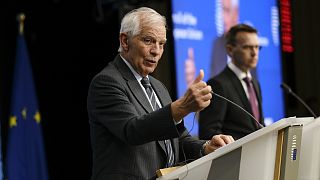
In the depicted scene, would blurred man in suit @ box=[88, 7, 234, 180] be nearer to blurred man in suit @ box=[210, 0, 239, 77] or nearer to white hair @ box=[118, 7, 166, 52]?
white hair @ box=[118, 7, 166, 52]

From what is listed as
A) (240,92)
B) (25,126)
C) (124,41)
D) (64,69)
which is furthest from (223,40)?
(124,41)

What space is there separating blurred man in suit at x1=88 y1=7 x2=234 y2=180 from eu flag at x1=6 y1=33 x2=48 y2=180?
8.54 feet

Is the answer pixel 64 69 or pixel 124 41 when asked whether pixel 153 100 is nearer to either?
pixel 124 41

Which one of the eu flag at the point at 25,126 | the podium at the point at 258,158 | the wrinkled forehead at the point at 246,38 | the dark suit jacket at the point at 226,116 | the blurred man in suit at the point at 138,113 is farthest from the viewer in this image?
the eu flag at the point at 25,126

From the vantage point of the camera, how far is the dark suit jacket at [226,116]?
3.99 meters

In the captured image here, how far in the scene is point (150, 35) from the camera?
2.70 metres

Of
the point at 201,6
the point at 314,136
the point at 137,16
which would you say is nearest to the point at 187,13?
the point at 201,6

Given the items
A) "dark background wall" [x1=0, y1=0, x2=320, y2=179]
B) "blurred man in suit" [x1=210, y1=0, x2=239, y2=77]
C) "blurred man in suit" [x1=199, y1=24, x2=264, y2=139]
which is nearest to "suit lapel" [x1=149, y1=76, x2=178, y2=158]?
"blurred man in suit" [x1=199, y1=24, x2=264, y2=139]

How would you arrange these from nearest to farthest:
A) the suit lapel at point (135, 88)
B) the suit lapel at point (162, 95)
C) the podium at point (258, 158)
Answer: the podium at point (258, 158)
the suit lapel at point (135, 88)
the suit lapel at point (162, 95)

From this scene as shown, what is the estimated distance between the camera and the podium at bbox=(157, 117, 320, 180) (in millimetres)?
2199

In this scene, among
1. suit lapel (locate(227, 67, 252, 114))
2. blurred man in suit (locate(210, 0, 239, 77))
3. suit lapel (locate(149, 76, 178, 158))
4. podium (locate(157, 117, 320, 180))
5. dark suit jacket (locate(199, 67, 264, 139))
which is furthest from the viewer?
blurred man in suit (locate(210, 0, 239, 77))

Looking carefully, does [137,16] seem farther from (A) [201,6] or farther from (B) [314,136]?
(A) [201,6]

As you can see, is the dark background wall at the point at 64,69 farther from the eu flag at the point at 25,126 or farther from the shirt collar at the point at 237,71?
the shirt collar at the point at 237,71

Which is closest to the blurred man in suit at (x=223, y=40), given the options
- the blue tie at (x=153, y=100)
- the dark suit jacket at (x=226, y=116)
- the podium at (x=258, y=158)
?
the dark suit jacket at (x=226, y=116)
